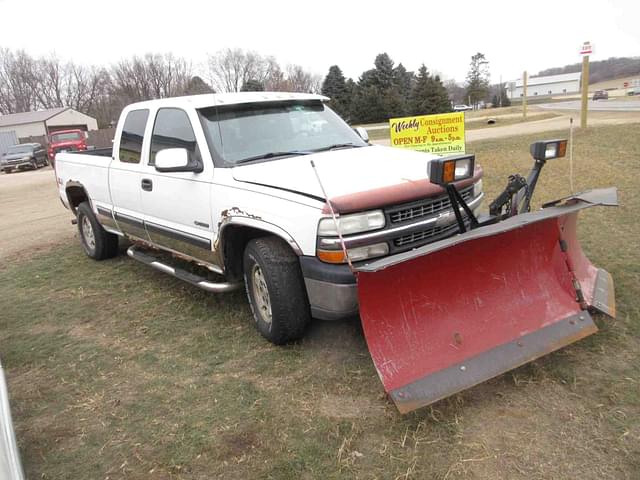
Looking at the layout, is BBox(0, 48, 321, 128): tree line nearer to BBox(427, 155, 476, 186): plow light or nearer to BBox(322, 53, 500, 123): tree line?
BBox(322, 53, 500, 123): tree line

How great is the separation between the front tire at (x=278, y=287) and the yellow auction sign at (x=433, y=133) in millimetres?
6217

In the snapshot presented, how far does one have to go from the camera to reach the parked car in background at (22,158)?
1180 inches

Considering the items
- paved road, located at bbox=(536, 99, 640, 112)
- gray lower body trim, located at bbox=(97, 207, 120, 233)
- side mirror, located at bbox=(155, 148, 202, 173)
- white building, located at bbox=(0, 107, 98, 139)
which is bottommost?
paved road, located at bbox=(536, 99, 640, 112)

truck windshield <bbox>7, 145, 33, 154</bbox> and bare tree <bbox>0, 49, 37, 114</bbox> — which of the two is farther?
bare tree <bbox>0, 49, 37, 114</bbox>

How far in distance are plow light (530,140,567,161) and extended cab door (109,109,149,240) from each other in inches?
139

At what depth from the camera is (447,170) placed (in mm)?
2959

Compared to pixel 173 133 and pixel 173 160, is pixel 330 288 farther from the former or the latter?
pixel 173 133

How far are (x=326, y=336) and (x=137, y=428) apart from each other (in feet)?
5.01

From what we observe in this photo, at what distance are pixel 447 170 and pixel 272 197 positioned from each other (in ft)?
3.95

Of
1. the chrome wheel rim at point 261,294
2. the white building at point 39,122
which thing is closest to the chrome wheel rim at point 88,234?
the chrome wheel rim at point 261,294

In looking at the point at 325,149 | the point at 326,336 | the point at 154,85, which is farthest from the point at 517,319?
the point at 154,85

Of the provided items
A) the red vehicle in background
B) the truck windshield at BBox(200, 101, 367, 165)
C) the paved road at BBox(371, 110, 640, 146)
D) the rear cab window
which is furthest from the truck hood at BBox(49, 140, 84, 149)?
the truck windshield at BBox(200, 101, 367, 165)

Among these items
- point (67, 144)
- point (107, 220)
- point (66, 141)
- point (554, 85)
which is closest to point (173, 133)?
point (107, 220)

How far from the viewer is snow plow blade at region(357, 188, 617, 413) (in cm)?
298
